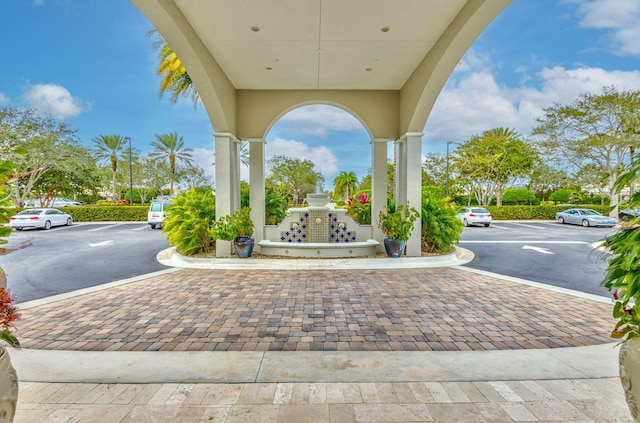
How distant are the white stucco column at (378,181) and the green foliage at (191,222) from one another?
13.4 ft

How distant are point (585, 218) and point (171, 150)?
3064 cm

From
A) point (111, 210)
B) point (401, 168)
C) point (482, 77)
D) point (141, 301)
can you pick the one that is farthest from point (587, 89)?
point (111, 210)

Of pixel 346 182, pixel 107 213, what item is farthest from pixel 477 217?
pixel 107 213

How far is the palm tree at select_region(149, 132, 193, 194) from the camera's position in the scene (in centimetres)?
2747

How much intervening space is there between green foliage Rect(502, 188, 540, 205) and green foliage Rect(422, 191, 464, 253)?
21.4 m

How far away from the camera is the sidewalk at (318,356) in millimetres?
2062

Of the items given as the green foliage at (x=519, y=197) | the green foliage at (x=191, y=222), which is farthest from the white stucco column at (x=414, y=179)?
the green foliage at (x=519, y=197)

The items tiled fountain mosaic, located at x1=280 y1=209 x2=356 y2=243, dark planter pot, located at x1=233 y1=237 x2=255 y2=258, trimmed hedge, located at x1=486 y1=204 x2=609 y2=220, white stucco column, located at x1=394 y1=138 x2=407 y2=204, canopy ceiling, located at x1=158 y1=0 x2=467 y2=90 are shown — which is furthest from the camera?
trimmed hedge, located at x1=486 y1=204 x2=609 y2=220

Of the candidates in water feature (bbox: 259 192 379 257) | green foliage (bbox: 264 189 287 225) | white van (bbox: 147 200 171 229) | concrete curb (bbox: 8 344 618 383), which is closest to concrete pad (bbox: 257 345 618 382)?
concrete curb (bbox: 8 344 618 383)

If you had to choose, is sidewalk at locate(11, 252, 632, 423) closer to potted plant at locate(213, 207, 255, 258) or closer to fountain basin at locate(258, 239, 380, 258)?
potted plant at locate(213, 207, 255, 258)

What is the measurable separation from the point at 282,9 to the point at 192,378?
15.6 ft

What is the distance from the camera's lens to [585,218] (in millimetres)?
16328

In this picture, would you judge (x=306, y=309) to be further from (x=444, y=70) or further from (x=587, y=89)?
(x=587, y=89)

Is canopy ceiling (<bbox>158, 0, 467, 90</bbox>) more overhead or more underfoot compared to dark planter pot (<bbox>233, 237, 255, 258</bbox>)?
more overhead
